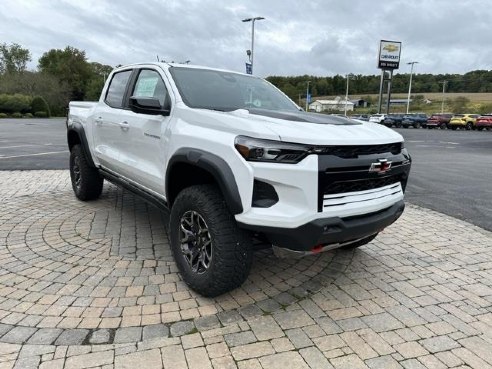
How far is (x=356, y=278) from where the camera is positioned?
384 centimetres

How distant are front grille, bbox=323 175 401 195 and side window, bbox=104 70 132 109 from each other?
2.91m

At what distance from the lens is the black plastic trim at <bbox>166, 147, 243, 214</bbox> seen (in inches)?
112

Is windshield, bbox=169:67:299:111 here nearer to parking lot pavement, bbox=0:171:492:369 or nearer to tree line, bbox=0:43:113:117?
parking lot pavement, bbox=0:171:492:369

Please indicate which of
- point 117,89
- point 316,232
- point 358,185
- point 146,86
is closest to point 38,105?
point 117,89

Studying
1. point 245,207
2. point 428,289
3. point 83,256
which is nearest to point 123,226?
point 83,256

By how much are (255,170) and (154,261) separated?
1789mm

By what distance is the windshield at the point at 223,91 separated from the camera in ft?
12.4

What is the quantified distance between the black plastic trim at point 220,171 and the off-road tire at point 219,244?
181 millimetres

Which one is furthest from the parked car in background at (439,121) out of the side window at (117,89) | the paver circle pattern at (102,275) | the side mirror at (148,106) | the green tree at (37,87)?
the green tree at (37,87)

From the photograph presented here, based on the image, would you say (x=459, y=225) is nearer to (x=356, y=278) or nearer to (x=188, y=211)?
(x=356, y=278)

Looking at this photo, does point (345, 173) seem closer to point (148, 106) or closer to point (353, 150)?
point (353, 150)

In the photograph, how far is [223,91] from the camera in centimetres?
407

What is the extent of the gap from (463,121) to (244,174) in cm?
4607

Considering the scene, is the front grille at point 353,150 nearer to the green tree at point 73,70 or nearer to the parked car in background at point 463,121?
the parked car in background at point 463,121
